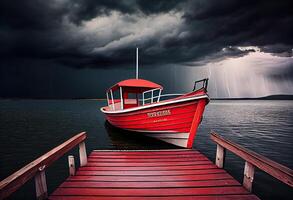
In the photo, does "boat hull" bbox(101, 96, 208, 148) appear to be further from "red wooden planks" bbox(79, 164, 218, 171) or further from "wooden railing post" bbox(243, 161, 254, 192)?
"wooden railing post" bbox(243, 161, 254, 192)

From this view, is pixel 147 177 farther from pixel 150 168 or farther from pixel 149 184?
pixel 150 168

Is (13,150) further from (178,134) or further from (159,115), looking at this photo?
(178,134)

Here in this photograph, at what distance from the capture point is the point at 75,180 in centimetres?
404

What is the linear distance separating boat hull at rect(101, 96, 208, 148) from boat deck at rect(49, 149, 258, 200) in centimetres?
233

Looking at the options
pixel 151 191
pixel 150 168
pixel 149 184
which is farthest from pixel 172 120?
pixel 151 191

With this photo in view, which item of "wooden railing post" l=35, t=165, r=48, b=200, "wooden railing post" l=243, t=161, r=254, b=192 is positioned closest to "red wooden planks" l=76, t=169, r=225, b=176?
"wooden railing post" l=243, t=161, r=254, b=192

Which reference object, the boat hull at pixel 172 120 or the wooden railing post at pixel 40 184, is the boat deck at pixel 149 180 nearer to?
the wooden railing post at pixel 40 184

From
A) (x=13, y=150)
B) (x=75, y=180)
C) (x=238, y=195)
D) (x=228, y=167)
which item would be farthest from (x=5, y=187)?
(x=13, y=150)

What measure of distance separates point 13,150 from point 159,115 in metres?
9.91

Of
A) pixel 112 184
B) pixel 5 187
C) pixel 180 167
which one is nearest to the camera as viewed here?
pixel 5 187

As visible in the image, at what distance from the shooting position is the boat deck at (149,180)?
11.4 feet

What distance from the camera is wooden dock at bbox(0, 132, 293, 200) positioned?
300 cm

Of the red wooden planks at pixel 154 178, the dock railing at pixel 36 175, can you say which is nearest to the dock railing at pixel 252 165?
the red wooden planks at pixel 154 178

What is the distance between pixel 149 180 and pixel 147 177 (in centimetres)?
17
